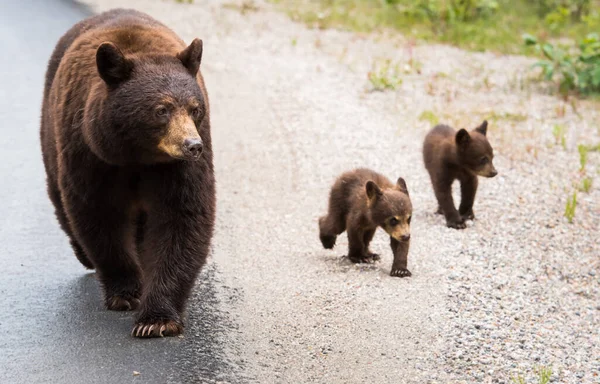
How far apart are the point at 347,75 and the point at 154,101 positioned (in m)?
9.03

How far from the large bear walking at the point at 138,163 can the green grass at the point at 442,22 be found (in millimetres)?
11341

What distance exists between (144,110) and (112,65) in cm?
33

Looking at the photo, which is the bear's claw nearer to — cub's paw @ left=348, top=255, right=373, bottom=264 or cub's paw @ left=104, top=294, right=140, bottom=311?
cub's paw @ left=104, top=294, right=140, bottom=311

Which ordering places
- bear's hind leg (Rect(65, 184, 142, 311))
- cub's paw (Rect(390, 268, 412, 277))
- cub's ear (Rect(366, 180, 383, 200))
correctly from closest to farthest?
bear's hind leg (Rect(65, 184, 142, 311)) < cub's paw (Rect(390, 268, 412, 277)) < cub's ear (Rect(366, 180, 383, 200))

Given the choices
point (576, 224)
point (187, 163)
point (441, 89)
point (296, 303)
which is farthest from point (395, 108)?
point (187, 163)

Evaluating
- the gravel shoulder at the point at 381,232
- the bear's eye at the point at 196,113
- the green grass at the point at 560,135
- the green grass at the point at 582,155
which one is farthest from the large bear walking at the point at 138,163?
the green grass at the point at 560,135

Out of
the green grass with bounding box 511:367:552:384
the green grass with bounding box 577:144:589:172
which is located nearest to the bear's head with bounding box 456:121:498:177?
the green grass with bounding box 577:144:589:172

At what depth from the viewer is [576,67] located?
14.0 m

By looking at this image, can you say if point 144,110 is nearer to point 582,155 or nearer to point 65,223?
point 65,223

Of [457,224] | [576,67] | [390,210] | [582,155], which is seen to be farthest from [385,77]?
[390,210]

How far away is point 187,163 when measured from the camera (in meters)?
5.51

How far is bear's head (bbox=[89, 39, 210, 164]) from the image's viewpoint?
16.9 feet

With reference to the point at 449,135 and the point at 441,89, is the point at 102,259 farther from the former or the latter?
the point at 441,89

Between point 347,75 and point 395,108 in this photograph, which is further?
point 347,75
